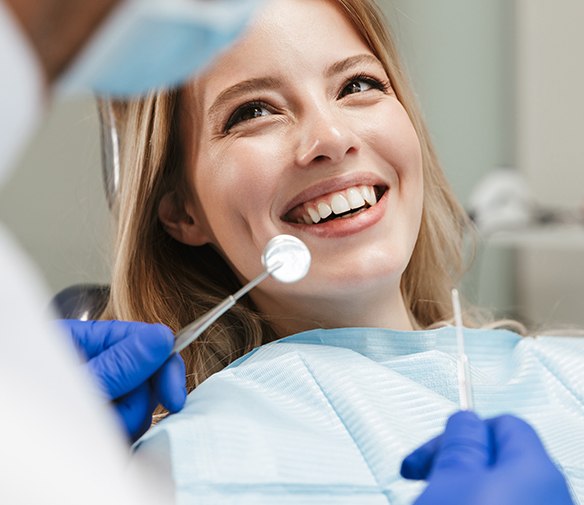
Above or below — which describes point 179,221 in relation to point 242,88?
below

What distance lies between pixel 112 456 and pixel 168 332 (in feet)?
1.66

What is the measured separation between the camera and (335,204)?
117 centimetres

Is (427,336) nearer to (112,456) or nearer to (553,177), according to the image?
(112,456)

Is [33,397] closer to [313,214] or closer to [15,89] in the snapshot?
[15,89]

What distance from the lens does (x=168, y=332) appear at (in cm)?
100

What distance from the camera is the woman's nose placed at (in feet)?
3.75

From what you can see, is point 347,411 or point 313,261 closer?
point 347,411

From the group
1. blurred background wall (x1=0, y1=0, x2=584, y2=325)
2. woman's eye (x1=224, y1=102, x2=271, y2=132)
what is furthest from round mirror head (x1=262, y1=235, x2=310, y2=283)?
blurred background wall (x1=0, y1=0, x2=584, y2=325)

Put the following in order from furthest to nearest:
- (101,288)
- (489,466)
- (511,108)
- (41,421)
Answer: (511,108)
(101,288)
(489,466)
(41,421)

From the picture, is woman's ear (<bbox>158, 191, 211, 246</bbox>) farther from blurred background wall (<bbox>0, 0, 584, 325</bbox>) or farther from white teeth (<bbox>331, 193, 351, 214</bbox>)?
blurred background wall (<bbox>0, 0, 584, 325</bbox>)

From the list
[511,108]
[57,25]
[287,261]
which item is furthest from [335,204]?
[511,108]

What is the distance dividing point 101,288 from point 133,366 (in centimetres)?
65

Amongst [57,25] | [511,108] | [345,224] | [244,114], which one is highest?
[511,108]

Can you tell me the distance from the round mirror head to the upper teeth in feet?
0.44
